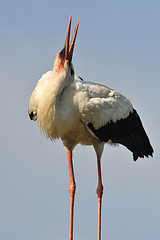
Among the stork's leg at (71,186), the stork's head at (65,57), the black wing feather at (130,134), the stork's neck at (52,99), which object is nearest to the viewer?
the stork's neck at (52,99)

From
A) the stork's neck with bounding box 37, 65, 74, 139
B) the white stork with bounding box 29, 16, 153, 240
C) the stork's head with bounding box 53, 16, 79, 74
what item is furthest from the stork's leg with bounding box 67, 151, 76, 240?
the stork's head with bounding box 53, 16, 79, 74

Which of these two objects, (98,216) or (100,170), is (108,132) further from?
(98,216)

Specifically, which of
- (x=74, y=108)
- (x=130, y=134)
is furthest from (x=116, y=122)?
(x=74, y=108)

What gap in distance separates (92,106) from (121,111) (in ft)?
2.79

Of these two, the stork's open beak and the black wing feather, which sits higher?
the stork's open beak

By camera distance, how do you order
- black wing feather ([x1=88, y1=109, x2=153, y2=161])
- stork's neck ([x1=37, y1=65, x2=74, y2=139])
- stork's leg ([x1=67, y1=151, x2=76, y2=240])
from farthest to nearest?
stork's leg ([x1=67, y1=151, x2=76, y2=240]) < black wing feather ([x1=88, y1=109, x2=153, y2=161]) < stork's neck ([x1=37, y1=65, x2=74, y2=139])

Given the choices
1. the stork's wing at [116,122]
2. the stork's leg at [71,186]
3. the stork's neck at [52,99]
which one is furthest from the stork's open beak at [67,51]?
the stork's leg at [71,186]

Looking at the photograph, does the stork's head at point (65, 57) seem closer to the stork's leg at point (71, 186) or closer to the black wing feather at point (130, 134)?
the black wing feather at point (130, 134)

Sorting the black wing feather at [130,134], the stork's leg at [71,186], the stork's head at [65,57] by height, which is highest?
the stork's head at [65,57]

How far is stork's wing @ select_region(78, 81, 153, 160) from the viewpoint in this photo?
321 inches

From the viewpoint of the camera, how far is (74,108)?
315 inches

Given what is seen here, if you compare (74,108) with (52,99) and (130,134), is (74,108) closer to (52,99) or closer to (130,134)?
(52,99)

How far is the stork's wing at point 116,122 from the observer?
8.15m

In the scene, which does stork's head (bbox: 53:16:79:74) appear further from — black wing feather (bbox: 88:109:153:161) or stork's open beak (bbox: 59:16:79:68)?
black wing feather (bbox: 88:109:153:161)
